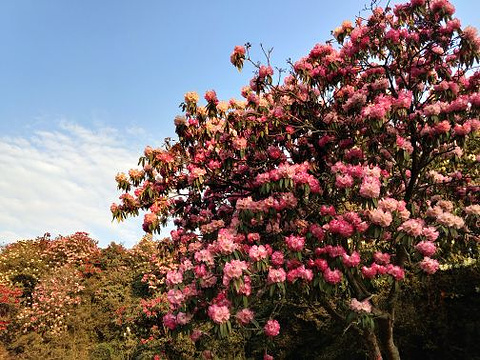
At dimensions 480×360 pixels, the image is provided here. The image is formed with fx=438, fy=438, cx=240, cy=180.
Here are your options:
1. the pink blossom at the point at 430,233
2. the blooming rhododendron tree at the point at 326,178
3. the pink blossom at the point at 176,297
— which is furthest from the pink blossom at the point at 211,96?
the pink blossom at the point at 430,233

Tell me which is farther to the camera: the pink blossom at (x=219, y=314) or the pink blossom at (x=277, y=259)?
the pink blossom at (x=277, y=259)

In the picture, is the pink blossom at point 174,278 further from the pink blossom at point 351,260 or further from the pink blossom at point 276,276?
the pink blossom at point 351,260

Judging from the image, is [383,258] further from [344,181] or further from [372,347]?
[372,347]

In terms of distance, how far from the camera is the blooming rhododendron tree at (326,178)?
190 inches

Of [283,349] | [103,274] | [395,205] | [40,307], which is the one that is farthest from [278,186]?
[103,274]

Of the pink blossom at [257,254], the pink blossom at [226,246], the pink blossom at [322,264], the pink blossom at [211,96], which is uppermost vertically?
the pink blossom at [211,96]

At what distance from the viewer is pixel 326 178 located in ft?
18.4

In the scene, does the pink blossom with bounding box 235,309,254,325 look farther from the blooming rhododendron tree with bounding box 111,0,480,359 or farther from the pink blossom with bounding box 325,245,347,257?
the pink blossom with bounding box 325,245,347,257

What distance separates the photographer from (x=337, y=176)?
5172 millimetres

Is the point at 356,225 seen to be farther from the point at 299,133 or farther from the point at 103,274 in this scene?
the point at 103,274

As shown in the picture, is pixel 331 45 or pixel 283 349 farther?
pixel 283 349

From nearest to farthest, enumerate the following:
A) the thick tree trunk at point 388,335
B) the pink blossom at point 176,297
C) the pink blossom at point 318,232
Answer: the pink blossom at point 176,297, the pink blossom at point 318,232, the thick tree trunk at point 388,335

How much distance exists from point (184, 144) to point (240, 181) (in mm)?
1025

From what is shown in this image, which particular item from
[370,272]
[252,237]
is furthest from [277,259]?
[370,272]
